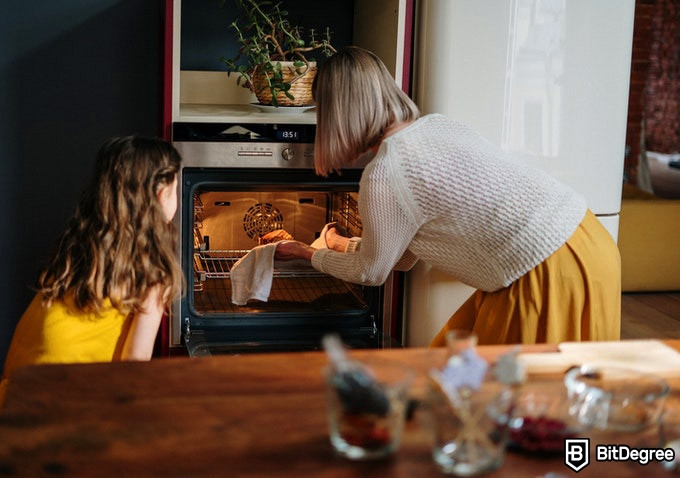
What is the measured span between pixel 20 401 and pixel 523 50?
6.25 ft

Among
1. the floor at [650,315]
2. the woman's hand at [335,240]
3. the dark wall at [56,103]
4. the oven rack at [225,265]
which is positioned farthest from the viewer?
the floor at [650,315]

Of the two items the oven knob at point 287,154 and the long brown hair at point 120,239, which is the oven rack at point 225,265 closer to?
the oven knob at point 287,154

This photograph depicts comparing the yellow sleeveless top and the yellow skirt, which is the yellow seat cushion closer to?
the yellow skirt

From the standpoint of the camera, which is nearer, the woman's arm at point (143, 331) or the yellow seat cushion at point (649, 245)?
Result: the woman's arm at point (143, 331)

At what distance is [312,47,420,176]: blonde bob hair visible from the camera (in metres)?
2.37

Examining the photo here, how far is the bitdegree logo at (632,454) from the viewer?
4.10 feet

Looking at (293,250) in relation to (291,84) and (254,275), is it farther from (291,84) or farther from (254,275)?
(291,84)

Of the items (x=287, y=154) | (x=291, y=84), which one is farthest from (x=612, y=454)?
(x=291, y=84)

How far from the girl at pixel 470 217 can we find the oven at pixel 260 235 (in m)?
0.37

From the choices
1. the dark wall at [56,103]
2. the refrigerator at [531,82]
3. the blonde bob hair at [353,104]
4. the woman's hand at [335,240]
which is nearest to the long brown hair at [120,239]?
the blonde bob hair at [353,104]

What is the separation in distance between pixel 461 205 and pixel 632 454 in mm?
1079

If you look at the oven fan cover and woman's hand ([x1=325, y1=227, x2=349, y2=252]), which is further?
the oven fan cover

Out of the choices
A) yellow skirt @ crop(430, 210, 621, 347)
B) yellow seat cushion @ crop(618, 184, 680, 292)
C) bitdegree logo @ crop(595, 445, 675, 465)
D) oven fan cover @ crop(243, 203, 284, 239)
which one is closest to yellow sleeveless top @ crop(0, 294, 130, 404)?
yellow skirt @ crop(430, 210, 621, 347)

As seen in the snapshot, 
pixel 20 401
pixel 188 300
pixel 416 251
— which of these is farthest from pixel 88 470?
pixel 188 300
